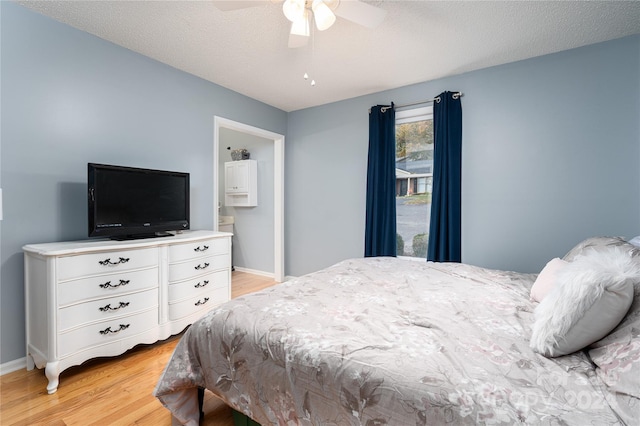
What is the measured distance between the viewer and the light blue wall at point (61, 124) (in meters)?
2.01

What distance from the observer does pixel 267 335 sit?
1.19 meters

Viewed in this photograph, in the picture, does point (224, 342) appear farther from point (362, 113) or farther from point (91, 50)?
point (362, 113)

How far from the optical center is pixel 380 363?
0.97m

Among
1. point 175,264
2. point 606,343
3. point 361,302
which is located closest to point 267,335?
point 361,302

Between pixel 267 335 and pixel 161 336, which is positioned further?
pixel 161 336

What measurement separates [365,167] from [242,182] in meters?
2.13

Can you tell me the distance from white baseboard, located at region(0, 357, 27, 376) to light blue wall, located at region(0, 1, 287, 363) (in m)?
0.03

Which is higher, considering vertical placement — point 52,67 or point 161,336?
point 52,67

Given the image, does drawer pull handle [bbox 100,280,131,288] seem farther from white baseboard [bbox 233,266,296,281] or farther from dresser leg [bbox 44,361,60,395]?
white baseboard [bbox 233,266,296,281]

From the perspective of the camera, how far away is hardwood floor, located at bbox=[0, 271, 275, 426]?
1571 mm

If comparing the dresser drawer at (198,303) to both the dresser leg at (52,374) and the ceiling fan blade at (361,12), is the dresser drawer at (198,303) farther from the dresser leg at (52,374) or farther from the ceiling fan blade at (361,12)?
the ceiling fan blade at (361,12)

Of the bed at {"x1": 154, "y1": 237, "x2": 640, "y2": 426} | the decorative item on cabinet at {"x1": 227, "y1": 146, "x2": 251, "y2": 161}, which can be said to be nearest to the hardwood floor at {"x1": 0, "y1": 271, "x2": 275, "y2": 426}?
the bed at {"x1": 154, "y1": 237, "x2": 640, "y2": 426}

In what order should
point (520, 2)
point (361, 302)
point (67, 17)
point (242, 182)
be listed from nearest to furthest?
point (361, 302), point (520, 2), point (67, 17), point (242, 182)

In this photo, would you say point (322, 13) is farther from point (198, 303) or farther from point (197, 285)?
point (198, 303)
